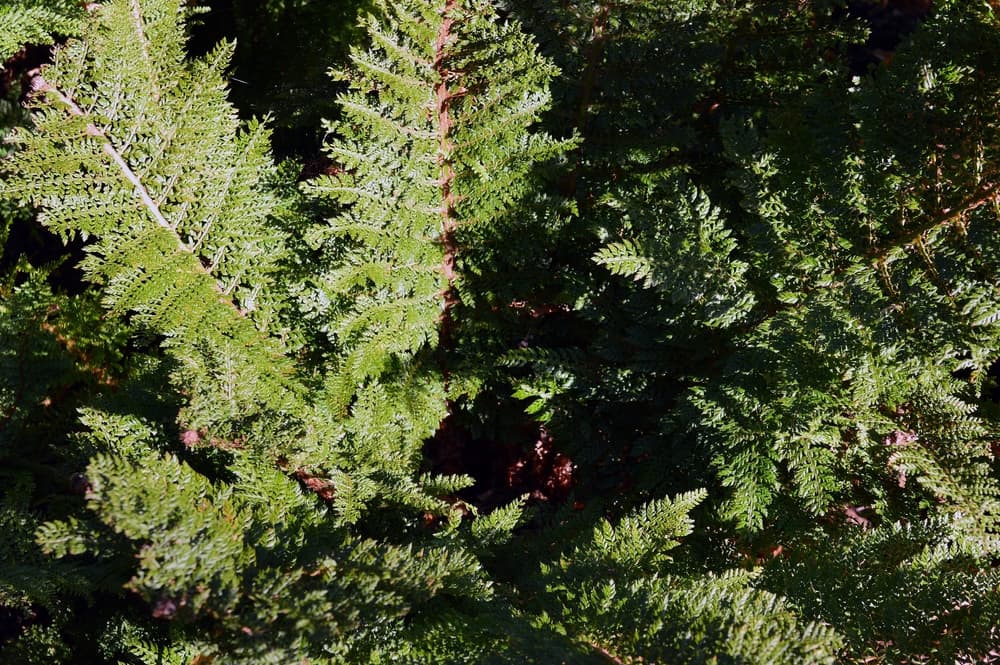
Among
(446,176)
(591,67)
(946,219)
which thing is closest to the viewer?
(946,219)

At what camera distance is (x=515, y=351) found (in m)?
1.58

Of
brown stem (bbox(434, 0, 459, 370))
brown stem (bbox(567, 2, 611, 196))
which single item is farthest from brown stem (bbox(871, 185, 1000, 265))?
brown stem (bbox(434, 0, 459, 370))

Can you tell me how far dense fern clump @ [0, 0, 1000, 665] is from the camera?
1104mm

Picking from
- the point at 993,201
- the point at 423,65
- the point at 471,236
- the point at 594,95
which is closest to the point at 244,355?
the point at 471,236

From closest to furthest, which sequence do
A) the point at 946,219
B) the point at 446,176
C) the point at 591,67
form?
the point at 946,219, the point at 446,176, the point at 591,67

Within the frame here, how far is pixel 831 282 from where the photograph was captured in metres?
1.34

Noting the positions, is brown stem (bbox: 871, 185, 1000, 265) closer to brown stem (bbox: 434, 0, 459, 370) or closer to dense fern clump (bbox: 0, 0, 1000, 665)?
dense fern clump (bbox: 0, 0, 1000, 665)

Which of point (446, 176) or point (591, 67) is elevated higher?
point (591, 67)

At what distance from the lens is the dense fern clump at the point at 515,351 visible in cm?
110

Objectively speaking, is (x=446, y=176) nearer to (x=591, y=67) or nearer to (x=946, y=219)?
(x=591, y=67)

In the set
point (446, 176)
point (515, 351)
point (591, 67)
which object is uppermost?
point (591, 67)

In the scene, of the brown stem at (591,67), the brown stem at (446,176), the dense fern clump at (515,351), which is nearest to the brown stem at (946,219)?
the dense fern clump at (515,351)

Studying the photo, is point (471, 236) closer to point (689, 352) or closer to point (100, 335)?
point (689, 352)

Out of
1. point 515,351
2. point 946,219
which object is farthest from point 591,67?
point 946,219
